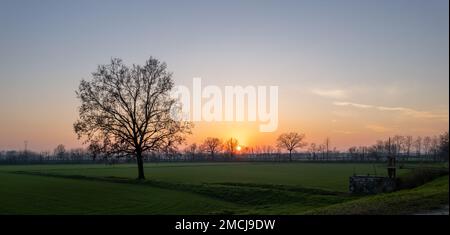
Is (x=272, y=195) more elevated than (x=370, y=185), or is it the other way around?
(x=370, y=185)

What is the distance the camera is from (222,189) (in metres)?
40.8

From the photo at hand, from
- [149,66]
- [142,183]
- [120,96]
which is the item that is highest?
[149,66]

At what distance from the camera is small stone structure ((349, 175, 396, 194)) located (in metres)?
36.8

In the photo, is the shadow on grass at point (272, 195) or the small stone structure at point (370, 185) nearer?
the shadow on grass at point (272, 195)

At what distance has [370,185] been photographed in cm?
3750

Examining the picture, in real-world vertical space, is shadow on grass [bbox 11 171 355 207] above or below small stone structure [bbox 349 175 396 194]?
below

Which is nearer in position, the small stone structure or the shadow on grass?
the shadow on grass

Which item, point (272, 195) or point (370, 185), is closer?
point (272, 195)

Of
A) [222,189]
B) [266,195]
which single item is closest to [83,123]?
[222,189]

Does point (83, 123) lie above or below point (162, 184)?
above

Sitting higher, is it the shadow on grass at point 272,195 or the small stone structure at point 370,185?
the small stone structure at point 370,185

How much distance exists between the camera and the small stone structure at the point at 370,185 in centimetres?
3684

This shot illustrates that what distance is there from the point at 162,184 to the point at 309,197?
65.0 feet
